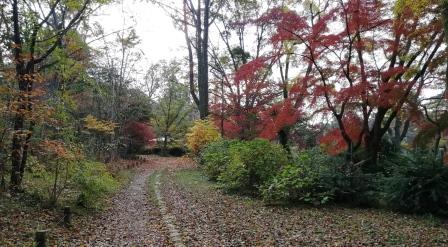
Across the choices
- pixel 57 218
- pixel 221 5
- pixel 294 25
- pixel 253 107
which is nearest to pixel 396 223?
pixel 294 25

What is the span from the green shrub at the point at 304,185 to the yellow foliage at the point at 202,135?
1075 centimetres

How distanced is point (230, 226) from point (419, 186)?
4.72 meters

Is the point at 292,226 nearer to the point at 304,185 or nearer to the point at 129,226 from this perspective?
the point at 304,185

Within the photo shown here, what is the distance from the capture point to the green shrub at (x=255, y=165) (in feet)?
41.0

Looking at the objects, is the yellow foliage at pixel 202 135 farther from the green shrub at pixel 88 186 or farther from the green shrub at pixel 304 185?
the green shrub at pixel 88 186

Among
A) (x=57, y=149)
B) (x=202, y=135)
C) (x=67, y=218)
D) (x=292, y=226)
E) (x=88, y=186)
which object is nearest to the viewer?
(x=292, y=226)

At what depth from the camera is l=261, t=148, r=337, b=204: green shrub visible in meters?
10.6

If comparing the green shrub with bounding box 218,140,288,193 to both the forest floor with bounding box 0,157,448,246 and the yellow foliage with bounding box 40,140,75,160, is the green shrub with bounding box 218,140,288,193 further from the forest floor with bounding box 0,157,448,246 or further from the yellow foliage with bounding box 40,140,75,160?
the yellow foliage with bounding box 40,140,75,160

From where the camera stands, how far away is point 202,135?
2211 centimetres

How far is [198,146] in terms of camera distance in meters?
22.2

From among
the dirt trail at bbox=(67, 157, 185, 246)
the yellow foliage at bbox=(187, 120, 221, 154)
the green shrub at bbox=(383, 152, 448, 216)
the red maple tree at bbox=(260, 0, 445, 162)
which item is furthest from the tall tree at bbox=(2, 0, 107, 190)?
the yellow foliage at bbox=(187, 120, 221, 154)

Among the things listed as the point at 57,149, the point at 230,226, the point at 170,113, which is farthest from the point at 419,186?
the point at 170,113

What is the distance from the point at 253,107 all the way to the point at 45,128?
11.9 meters

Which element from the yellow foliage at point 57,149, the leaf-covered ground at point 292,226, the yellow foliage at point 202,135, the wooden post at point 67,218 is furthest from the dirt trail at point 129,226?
the yellow foliage at point 202,135
